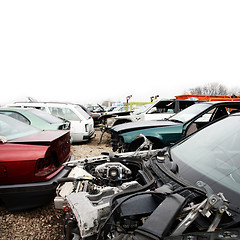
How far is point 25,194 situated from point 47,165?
1.46 ft

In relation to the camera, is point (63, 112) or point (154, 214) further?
point (63, 112)

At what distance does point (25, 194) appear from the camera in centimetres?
220

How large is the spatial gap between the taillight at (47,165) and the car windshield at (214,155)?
175 centimetres

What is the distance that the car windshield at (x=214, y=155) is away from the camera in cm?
139

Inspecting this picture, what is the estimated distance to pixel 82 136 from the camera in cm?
657

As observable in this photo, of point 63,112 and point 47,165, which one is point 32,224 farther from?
point 63,112

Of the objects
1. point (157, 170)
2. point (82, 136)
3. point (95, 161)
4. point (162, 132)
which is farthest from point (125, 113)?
point (157, 170)

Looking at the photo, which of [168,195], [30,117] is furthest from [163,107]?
[168,195]

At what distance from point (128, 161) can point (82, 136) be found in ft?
15.1

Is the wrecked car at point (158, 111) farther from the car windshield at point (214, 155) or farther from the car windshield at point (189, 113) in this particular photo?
the car windshield at point (214, 155)

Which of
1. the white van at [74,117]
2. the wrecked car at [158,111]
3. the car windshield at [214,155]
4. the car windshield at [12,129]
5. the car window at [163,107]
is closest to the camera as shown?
the car windshield at [214,155]

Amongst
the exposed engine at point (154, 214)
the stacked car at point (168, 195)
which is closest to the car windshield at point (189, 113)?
the stacked car at point (168, 195)

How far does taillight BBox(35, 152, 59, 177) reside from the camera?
228 cm

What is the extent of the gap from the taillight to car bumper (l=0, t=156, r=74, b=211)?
0.14m
